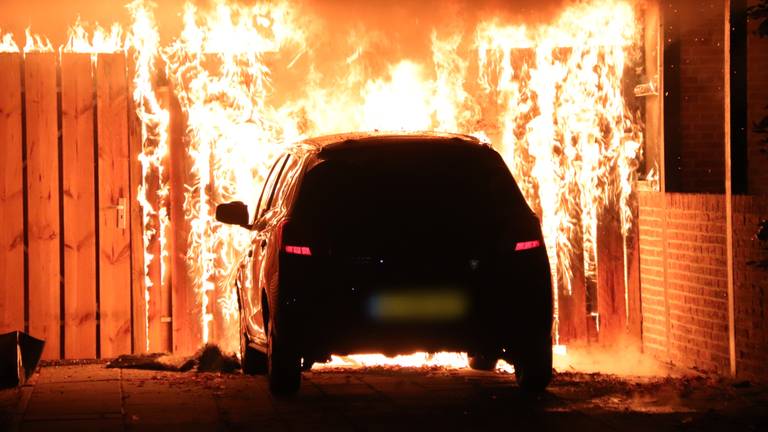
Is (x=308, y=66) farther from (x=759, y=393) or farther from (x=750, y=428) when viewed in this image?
(x=750, y=428)

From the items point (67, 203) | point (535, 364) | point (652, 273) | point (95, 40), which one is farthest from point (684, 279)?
point (95, 40)

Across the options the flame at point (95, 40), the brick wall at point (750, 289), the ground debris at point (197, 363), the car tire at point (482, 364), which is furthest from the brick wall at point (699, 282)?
the flame at point (95, 40)

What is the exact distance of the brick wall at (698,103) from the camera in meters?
12.2

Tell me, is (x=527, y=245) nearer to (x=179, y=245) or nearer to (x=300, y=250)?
(x=300, y=250)

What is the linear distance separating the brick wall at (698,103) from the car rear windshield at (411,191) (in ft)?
11.8

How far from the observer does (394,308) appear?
8.70 m

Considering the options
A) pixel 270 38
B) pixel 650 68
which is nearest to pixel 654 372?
pixel 650 68

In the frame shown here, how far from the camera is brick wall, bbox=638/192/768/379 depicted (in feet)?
33.4

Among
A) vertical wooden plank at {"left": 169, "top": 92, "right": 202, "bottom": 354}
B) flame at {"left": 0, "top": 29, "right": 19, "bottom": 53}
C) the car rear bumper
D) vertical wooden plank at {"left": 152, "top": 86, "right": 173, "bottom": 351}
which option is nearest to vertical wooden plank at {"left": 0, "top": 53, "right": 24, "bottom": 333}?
flame at {"left": 0, "top": 29, "right": 19, "bottom": 53}

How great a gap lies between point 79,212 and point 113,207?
313mm

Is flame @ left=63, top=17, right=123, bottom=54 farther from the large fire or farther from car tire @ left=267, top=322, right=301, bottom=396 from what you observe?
car tire @ left=267, top=322, right=301, bottom=396

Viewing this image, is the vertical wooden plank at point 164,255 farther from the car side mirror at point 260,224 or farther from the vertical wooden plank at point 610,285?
the vertical wooden plank at point 610,285

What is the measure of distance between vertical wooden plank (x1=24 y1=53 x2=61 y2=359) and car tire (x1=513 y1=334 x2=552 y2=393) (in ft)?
16.8

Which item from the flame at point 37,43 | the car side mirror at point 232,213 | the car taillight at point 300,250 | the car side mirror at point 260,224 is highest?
the flame at point 37,43
